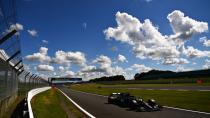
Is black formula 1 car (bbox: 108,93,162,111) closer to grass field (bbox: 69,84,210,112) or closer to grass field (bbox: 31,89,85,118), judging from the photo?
grass field (bbox: 69,84,210,112)

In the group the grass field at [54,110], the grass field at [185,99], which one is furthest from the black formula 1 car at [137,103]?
the grass field at [54,110]

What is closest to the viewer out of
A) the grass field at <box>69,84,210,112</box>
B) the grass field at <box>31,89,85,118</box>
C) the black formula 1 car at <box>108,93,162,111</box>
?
the grass field at <box>31,89,85,118</box>

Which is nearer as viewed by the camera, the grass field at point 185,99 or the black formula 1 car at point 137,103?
the black formula 1 car at point 137,103

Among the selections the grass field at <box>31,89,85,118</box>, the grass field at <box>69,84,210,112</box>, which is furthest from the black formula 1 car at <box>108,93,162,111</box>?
the grass field at <box>31,89,85,118</box>

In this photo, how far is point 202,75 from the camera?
8394 centimetres

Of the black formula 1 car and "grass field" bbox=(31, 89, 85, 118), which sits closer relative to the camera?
"grass field" bbox=(31, 89, 85, 118)

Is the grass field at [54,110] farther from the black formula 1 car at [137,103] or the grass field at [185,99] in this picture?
the grass field at [185,99]

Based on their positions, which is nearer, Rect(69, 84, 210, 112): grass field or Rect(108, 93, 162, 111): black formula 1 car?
Rect(108, 93, 162, 111): black formula 1 car

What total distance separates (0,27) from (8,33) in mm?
2296

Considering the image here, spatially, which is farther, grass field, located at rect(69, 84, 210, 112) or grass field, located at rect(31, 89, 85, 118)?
grass field, located at rect(69, 84, 210, 112)

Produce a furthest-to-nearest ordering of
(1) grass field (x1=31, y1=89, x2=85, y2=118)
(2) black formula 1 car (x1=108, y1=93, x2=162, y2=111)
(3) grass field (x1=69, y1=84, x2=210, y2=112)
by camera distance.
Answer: (3) grass field (x1=69, y1=84, x2=210, y2=112) < (2) black formula 1 car (x1=108, y1=93, x2=162, y2=111) < (1) grass field (x1=31, y1=89, x2=85, y2=118)

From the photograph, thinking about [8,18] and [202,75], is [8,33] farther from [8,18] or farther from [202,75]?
[202,75]

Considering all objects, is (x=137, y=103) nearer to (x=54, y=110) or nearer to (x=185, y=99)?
(x=54, y=110)

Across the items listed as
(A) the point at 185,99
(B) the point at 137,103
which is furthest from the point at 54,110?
(A) the point at 185,99
